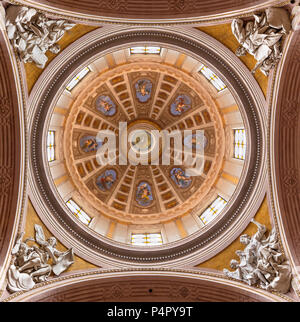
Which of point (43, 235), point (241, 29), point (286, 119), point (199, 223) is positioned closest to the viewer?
point (241, 29)

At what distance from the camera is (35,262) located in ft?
47.6

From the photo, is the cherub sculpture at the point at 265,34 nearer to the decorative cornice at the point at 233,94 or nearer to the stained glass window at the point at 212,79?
the decorative cornice at the point at 233,94

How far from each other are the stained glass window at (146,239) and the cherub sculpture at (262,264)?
5100mm

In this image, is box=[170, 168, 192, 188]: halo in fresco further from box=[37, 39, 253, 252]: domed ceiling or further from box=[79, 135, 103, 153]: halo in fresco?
box=[79, 135, 103, 153]: halo in fresco

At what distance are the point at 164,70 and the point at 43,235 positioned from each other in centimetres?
1190

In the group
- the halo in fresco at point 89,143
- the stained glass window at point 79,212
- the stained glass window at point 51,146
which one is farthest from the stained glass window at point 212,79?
the stained glass window at point 79,212

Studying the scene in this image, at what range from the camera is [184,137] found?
25.2 metres

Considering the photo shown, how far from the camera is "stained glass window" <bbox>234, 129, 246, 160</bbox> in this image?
1838cm

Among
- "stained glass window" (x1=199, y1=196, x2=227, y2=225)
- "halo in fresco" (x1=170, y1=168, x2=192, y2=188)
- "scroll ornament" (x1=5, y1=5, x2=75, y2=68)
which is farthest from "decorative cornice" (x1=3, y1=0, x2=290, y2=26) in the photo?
"halo in fresco" (x1=170, y1=168, x2=192, y2=188)

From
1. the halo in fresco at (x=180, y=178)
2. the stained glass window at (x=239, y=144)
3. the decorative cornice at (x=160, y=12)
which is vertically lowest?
the halo in fresco at (x=180, y=178)

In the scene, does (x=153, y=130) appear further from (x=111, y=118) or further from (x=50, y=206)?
(x=50, y=206)

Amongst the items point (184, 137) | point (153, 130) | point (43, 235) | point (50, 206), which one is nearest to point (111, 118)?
point (153, 130)

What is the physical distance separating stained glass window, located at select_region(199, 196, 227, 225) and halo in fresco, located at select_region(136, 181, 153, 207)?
5.09m

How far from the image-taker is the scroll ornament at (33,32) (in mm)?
12547
